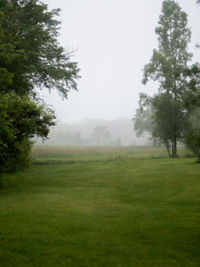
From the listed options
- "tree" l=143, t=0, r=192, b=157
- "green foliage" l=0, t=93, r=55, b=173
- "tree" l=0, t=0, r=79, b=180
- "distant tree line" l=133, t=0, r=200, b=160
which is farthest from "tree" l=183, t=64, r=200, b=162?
"green foliage" l=0, t=93, r=55, b=173

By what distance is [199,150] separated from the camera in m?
32.3

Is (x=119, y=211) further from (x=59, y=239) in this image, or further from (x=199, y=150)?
(x=199, y=150)

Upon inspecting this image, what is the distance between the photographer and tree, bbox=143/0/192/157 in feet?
138

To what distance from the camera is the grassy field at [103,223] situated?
8188 millimetres

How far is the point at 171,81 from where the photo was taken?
42750 millimetres

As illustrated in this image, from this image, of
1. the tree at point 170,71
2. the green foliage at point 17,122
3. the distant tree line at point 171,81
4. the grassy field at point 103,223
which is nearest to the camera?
the grassy field at point 103,223

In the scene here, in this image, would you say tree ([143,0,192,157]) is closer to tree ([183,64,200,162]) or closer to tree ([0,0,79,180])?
tree ([183,64,200,162])

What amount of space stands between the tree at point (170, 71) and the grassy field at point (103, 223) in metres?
20.8

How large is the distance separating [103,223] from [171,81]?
3411cm

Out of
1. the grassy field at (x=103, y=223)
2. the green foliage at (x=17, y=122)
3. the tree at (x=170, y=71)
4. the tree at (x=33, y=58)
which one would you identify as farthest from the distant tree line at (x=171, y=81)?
the green foliage at (x=17, y=122)

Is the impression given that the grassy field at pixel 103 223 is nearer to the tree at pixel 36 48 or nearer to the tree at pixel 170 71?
the tree at pixel 36 48

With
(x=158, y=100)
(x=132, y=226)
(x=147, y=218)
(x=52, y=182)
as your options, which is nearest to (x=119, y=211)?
(x=147, y=218)

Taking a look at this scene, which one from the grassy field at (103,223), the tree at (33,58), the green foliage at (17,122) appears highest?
the tree at (33,58)

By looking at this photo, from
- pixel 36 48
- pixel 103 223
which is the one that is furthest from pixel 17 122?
pixel 36 48
